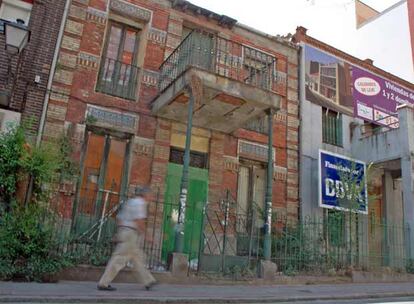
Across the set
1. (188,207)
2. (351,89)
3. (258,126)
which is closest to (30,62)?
(188,207)

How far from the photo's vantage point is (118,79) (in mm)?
11688

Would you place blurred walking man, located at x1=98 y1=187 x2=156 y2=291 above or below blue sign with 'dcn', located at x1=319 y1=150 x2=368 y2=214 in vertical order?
below

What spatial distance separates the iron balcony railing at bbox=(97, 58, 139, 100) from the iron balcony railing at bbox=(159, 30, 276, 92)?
0.84 metres

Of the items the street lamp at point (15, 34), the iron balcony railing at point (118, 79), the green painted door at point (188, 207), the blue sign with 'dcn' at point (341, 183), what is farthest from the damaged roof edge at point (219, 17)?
the street lamp at point (15, 34)

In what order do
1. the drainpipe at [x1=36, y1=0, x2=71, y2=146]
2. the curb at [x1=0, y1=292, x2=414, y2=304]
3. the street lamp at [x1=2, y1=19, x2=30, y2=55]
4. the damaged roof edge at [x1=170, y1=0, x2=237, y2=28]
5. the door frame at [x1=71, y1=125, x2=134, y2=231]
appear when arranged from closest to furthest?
the curb at [x1=0, y1=292, x2=414, y2=304], the street lamp at [x1=2, y1=19, x2=30, y2=55], the drainpipe at [x1=36, y1=0, x2=71, y2=146], the door frame at [x1=71, y1=125, x2=134, y2=231], the damaged roof edge at [x1=170, y1=0, x2=237, y2=28]

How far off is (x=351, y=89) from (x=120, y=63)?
364 inches

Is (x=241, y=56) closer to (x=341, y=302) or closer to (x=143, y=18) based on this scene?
(x=143, y=18)

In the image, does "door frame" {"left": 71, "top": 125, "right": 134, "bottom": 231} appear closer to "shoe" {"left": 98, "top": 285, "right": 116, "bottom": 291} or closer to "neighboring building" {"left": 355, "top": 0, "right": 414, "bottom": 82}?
"shoe" {"left": 98, "top": 285, "right": 116, "bottom": 291}

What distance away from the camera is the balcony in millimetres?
9914

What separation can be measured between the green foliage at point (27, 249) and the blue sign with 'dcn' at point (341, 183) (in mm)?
8547

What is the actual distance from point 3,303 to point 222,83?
6599mm

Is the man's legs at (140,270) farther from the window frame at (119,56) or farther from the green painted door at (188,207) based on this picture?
the window frame at (119,56)

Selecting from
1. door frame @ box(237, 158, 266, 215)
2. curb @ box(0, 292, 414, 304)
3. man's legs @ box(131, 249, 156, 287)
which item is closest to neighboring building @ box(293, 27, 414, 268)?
door frame @ box(237, 158, 266, 215)

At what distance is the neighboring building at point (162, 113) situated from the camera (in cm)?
1046
